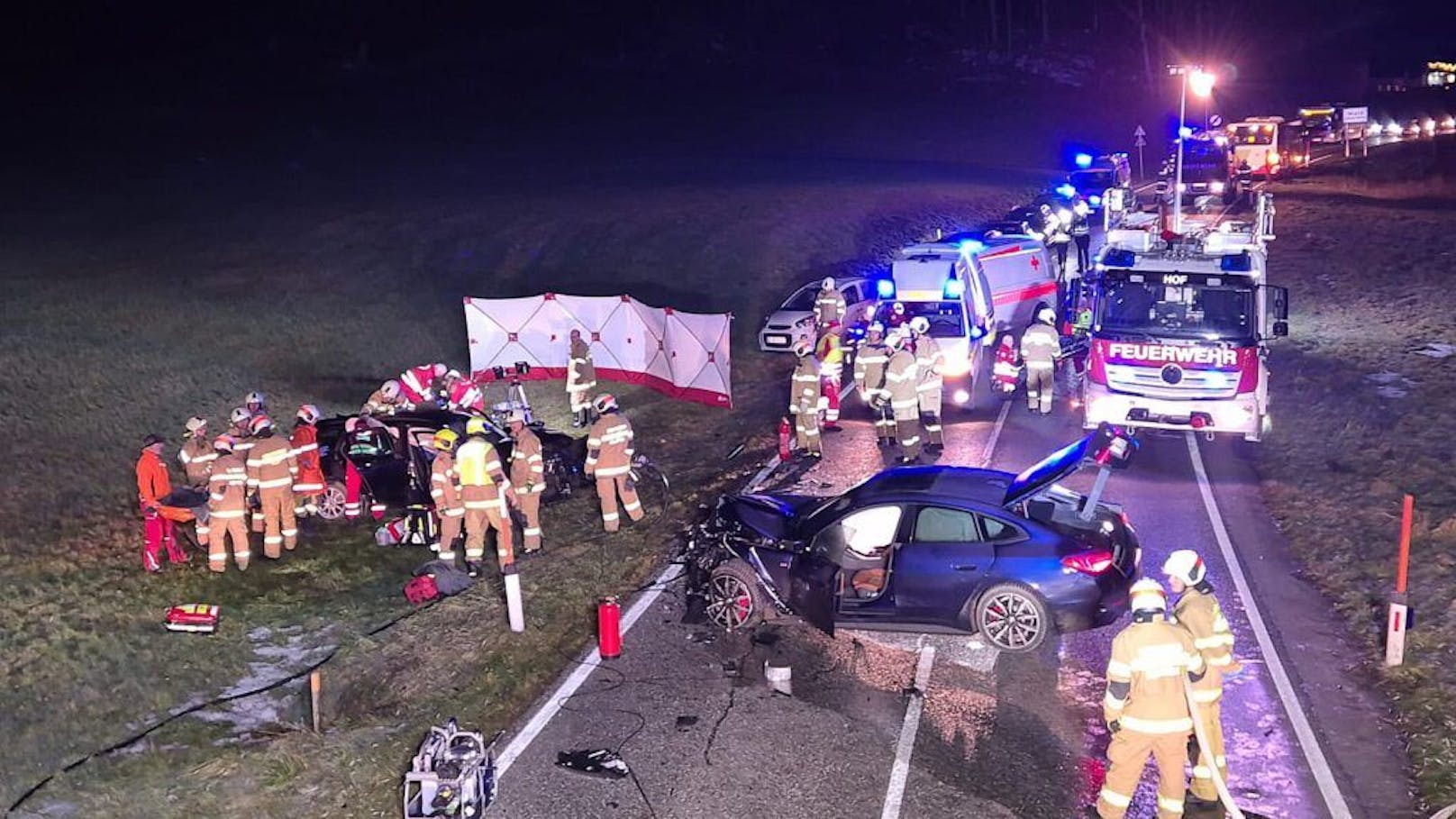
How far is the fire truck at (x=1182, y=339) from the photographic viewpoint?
626 inches

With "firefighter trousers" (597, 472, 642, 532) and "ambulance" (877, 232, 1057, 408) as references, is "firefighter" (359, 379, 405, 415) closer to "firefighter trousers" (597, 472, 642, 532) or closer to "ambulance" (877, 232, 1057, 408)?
"firefighter trousers" (597, 472, 642, 532)

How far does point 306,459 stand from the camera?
1519 cm

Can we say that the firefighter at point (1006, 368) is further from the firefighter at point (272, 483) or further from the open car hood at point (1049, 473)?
the firefighter at point (272, 483)

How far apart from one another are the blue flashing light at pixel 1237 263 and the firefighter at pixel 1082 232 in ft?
25.6

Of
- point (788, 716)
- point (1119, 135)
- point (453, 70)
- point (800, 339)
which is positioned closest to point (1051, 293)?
point (800, 339)

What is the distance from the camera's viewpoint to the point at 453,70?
74.6m

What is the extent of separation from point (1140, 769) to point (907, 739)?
2.05 metres

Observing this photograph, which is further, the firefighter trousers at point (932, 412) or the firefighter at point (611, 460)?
the firefighter trousers at point (932, 412)


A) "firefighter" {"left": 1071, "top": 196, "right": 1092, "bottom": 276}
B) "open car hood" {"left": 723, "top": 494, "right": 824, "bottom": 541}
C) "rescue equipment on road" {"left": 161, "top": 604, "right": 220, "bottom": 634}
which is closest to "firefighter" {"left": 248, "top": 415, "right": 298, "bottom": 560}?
"rescue equipment on road" {"left": 161, "top": 604, "right": 220, "bottom": 634}

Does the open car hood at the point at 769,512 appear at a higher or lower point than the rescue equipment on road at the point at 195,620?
higher

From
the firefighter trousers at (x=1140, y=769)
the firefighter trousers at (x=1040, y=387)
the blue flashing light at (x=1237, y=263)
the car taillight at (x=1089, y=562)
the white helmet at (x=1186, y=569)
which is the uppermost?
the blue flashing light at (x=1237, y=263)

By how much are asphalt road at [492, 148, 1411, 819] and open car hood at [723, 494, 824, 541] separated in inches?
37.8

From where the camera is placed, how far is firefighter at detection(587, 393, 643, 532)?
14023mm

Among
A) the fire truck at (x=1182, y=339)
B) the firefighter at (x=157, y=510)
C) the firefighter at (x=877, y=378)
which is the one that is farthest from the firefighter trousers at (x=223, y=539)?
the fire truck at (x=1182, y=339)
